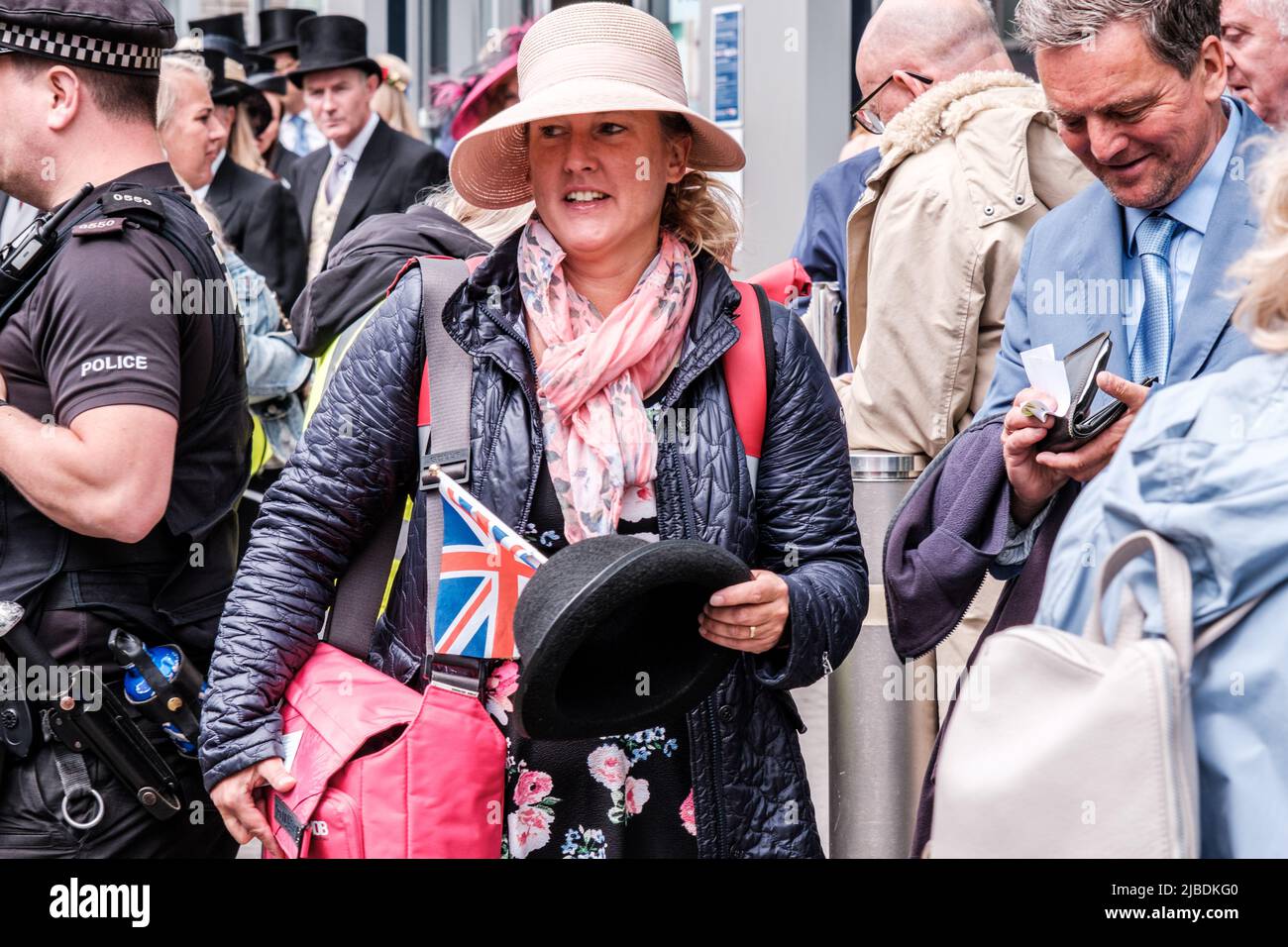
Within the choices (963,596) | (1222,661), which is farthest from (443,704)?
(1222,661)

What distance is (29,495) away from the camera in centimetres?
275

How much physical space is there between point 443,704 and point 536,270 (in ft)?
2.54

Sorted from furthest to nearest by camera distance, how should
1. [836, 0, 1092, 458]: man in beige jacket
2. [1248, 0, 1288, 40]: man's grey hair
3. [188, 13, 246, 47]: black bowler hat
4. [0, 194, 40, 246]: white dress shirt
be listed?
[188, 13, 246, 47]: black bowler hat < [0, 194, 40, 246]: white dress shirt < [836, 0, 1092, 458]: man in beige jacket < [1248, 0, 1288, 40]: man's grey hair

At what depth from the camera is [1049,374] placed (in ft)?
9.00

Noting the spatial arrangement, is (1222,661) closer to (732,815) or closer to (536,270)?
(732,815)

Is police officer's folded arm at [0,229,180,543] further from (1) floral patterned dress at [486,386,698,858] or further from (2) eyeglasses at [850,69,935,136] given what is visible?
(2) eyeglasses at [850,69,935,136]

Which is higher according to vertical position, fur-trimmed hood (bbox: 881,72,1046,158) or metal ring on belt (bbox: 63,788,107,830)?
fur-trimmed hood (bbox: 881,72,1046,158)

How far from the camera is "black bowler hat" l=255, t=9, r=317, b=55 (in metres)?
11.2

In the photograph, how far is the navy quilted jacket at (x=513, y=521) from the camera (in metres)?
2.60

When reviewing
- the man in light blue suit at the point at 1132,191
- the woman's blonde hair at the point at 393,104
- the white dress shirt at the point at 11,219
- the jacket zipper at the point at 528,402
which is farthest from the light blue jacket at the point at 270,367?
the woman's blonde hair at the point at 393,104

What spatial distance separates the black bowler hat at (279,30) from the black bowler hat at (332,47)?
2.52 metres

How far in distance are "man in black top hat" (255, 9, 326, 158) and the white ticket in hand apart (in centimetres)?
919

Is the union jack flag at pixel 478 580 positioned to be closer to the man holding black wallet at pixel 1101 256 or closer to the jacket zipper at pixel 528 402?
the jacket zipper at pixel 528 402

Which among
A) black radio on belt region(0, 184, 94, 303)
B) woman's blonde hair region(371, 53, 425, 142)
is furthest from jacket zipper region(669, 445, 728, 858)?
woman's blonde hair region(371, 53, 425, 142)
